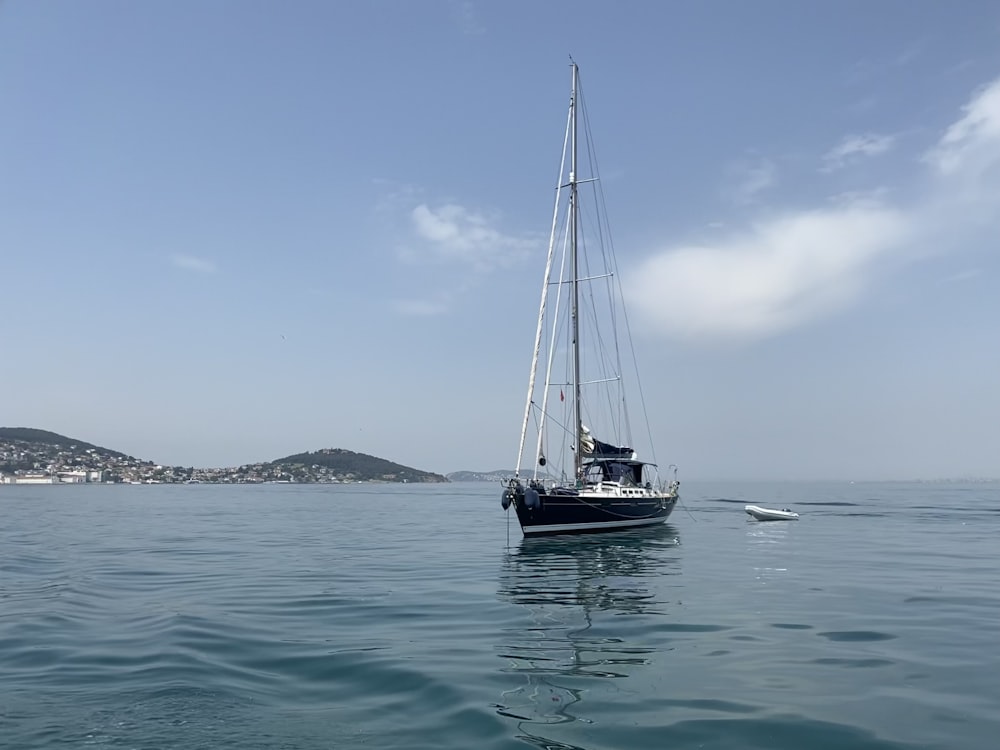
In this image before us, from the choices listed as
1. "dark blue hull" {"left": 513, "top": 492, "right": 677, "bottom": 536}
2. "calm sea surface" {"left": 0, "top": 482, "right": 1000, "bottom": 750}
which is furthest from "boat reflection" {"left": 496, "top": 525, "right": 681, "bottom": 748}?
"dark blue hull" {"left": 513, "top": 492, "right": 677, "bottom": 536}

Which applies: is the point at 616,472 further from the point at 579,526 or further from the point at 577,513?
the point at 577,513

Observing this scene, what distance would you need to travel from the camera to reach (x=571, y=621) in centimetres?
1831

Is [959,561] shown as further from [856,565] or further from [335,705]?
[335,705]

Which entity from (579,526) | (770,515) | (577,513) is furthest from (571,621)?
(770,515)

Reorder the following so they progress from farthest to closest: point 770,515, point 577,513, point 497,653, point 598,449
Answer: point 770,515, point 598,449, point 577,513, point 497,653

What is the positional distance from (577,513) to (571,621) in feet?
86.6

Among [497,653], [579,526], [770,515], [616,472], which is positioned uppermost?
[616,472]

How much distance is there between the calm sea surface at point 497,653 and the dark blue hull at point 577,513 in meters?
9.76

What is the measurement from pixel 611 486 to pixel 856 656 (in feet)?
113

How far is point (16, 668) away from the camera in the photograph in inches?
520

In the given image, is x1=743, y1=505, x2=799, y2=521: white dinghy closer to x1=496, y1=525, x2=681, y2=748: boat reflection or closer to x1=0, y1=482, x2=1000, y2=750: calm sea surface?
x1=496, y1=525, x2=681, y2=748: boat reflection

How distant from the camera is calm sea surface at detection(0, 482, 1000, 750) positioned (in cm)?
1004

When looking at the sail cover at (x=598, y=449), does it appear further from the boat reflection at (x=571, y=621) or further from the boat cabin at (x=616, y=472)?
the boat reflection at (x=571, y=621)

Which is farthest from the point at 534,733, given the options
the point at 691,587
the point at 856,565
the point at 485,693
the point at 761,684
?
the point at 856,565
